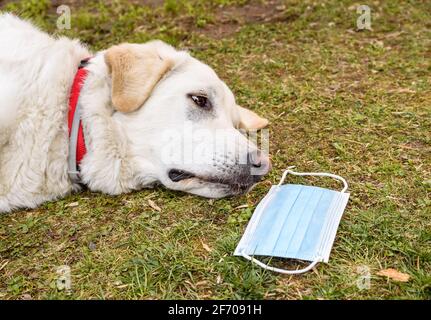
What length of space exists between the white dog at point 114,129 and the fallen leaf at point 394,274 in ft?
3.38

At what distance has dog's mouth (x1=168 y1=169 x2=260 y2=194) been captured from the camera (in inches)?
132

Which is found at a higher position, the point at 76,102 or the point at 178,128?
the point at 76,102

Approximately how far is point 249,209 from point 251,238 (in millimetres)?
369

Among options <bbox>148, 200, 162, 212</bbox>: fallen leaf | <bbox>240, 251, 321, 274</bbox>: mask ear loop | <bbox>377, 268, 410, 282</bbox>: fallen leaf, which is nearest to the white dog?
<bbox>148, 200, 162, 212</bbox>: fallen leaf

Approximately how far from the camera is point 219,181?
11.0 feet

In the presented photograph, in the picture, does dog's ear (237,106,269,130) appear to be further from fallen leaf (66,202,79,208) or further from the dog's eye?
fallen leaf (66,202,79,208)

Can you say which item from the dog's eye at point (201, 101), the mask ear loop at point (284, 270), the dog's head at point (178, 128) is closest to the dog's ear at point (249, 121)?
the dog's head at point (178, 128)

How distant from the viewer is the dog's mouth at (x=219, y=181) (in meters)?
3.35

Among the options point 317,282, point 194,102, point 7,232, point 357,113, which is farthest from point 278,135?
point 7,232

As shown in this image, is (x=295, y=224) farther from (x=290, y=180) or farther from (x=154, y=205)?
(x=154, y=205)

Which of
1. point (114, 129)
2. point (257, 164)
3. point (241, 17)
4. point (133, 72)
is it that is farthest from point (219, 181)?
point (241, 17)

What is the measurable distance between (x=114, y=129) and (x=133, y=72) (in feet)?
1.32

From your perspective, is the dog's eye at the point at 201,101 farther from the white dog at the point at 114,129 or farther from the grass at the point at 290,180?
the grass at the point at 290,180

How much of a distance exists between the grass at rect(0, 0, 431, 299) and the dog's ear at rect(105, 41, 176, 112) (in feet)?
2.13
